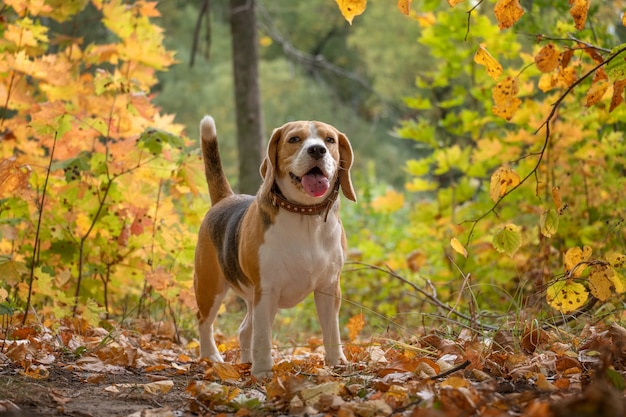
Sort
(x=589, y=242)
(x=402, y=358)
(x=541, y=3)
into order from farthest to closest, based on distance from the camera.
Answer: (x=541, y=3)
(x=589, y=242)
(x=402, y=358)

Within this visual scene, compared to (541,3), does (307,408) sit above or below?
below

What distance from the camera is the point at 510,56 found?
25.1ft

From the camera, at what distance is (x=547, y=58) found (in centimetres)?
364

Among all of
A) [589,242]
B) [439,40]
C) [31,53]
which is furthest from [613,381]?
[439,40]

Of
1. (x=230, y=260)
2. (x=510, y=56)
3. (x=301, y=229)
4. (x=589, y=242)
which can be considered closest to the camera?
(x=301, y=229)

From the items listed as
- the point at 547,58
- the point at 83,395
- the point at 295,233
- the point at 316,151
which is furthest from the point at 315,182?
the point at 83,395

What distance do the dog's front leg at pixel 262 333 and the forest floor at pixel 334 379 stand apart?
76 millimetres

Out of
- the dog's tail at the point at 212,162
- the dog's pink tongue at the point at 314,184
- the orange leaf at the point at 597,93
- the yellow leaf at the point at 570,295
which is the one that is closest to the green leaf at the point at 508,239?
the yellow leaf at the point at 570,295

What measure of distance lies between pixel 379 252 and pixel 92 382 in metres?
6.85

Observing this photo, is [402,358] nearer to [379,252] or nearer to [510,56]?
[510,56]

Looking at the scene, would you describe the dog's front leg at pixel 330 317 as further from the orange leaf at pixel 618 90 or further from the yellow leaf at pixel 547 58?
the orange leaf at pixel 618 90

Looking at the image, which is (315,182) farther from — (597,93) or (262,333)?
(597,93)

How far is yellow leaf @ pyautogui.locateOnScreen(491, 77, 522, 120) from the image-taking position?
382 centimetres

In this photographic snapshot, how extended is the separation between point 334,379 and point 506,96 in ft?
5.25
